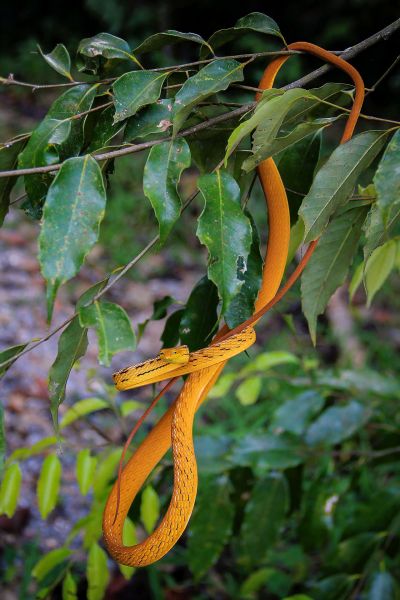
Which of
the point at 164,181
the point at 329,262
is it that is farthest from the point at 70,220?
the point at 329,262

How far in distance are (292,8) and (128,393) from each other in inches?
145

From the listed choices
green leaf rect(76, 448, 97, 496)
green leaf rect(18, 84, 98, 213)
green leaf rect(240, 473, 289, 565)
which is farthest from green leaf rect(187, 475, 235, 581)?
green leaf rect(18, 84, 98, 213)

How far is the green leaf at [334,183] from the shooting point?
942 millimetres

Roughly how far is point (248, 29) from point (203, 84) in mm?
188

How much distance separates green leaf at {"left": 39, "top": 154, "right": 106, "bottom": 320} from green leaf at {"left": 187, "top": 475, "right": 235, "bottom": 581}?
101 cm

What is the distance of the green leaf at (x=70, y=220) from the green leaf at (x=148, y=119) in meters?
0.13

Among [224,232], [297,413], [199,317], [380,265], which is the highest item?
[224,232]

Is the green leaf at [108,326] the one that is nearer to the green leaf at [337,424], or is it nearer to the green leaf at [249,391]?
the green leaf at [249,391]

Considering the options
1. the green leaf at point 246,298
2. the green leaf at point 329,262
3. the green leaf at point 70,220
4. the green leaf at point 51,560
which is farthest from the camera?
the green leaf at point 51,560

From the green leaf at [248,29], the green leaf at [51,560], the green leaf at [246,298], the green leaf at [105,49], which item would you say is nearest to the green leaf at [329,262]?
the green leaf at [246,298]

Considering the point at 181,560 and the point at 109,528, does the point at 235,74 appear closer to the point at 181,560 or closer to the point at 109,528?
the point at 109,528

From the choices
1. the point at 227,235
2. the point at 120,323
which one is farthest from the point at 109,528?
the point at 227,235

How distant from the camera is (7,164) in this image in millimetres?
1072

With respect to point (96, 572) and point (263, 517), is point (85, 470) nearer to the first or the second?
point (96, 572)
